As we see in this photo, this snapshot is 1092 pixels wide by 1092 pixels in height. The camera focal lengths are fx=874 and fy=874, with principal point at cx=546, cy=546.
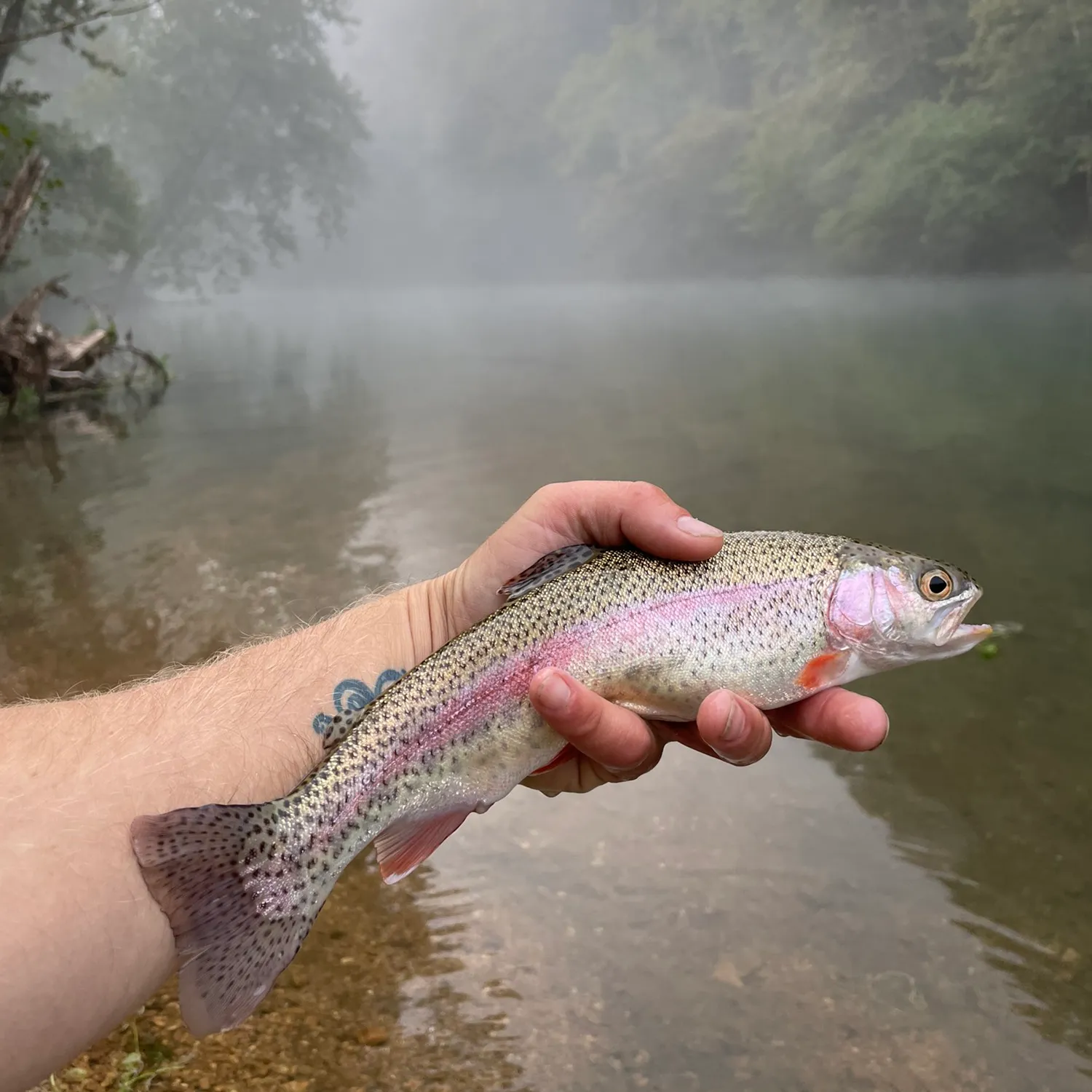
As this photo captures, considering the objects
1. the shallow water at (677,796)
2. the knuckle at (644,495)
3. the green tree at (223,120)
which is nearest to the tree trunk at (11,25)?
the shallow water at (677,796)

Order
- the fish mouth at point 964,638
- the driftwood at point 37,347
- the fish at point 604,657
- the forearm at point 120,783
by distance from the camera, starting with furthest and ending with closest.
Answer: the driftwood at point 37,347
the fish mouth at point 964,638
the fish at point 604,657
the forearm at point 120,783

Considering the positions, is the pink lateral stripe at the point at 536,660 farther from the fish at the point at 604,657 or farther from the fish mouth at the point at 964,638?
the fish mouth at the point at 964,638

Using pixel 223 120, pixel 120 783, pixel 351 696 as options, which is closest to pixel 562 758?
pixel 351 696

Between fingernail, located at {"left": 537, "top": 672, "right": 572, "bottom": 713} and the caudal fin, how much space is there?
0.76 meters

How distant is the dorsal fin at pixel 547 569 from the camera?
2541 millimetres

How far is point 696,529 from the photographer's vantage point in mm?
2551

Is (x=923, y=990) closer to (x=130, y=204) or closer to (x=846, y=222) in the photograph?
(x=130, y=204)

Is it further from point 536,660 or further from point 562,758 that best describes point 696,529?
point 562,758

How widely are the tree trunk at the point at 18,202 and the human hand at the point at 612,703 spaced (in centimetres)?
1638

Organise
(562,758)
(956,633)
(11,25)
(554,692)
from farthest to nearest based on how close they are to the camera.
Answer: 1. (11,25)
2. (562,758)
3. (956,633)
4. (554,692)

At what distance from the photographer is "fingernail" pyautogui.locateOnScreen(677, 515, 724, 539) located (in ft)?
8.31

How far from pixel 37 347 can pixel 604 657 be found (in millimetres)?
19618

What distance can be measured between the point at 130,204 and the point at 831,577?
39.8 m

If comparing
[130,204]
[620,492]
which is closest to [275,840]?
[620,492]
